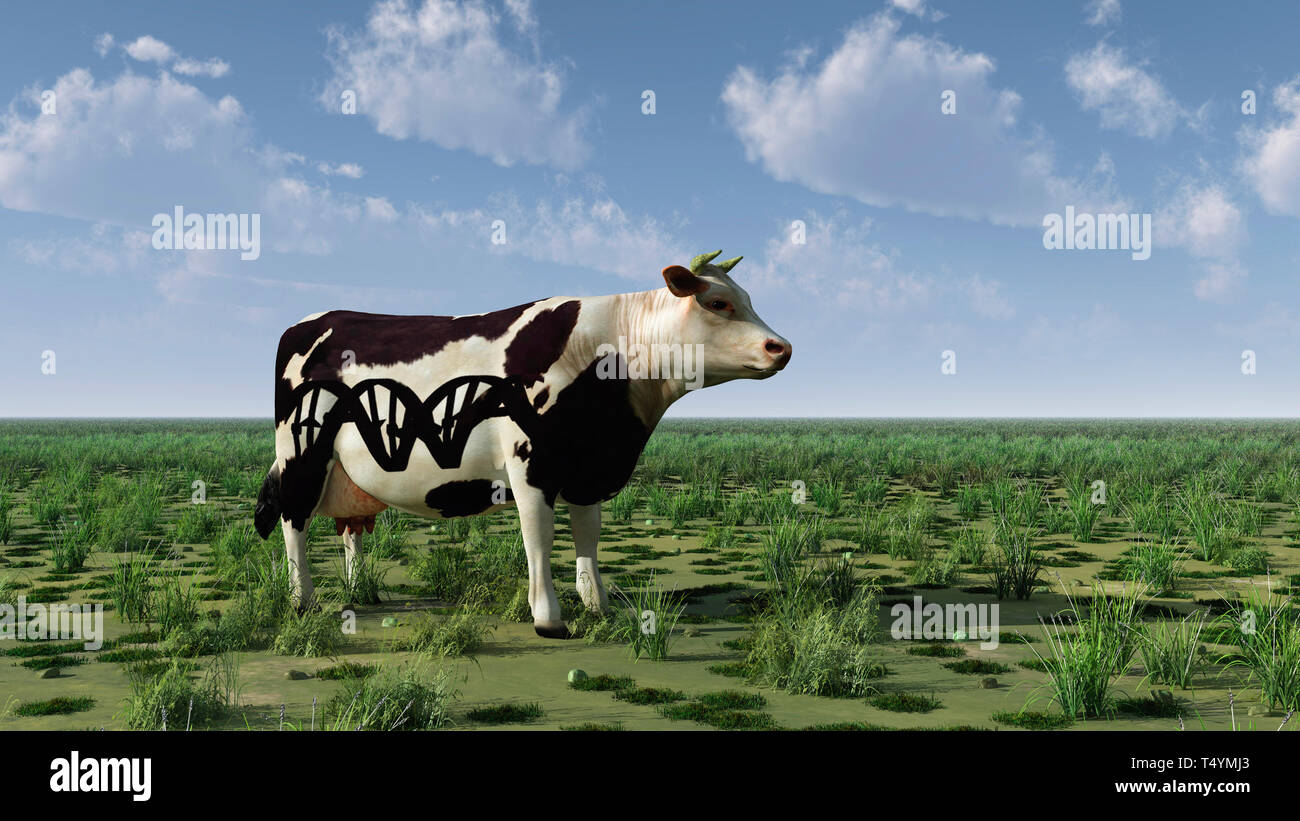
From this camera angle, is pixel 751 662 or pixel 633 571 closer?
pixel 751 662

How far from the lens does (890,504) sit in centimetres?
1445

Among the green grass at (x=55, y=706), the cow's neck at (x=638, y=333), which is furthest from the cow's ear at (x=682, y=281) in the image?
the green grass at (x=55, y=706)

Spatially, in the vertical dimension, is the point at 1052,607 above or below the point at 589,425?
below

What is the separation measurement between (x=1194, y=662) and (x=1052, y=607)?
6.30 feet

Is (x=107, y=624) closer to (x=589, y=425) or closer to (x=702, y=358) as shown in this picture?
(x=589, y=425)

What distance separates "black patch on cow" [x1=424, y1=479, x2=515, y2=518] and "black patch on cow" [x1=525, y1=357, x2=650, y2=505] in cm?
45

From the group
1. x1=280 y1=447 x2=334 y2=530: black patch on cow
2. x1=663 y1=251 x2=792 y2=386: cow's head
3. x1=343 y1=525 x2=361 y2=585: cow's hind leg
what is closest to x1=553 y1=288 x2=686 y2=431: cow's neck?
x1=663 y1=251 x2=792 y2=386: cow's head

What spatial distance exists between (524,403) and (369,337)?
5.24ft

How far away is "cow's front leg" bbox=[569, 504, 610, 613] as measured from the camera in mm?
6316

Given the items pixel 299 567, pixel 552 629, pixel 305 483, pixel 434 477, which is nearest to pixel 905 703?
pixel 552 629

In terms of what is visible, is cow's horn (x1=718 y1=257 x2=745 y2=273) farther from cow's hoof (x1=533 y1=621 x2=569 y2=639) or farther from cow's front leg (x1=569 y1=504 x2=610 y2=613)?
cow's hoof (x1=533 y1=621 x2=569 y2=639)
